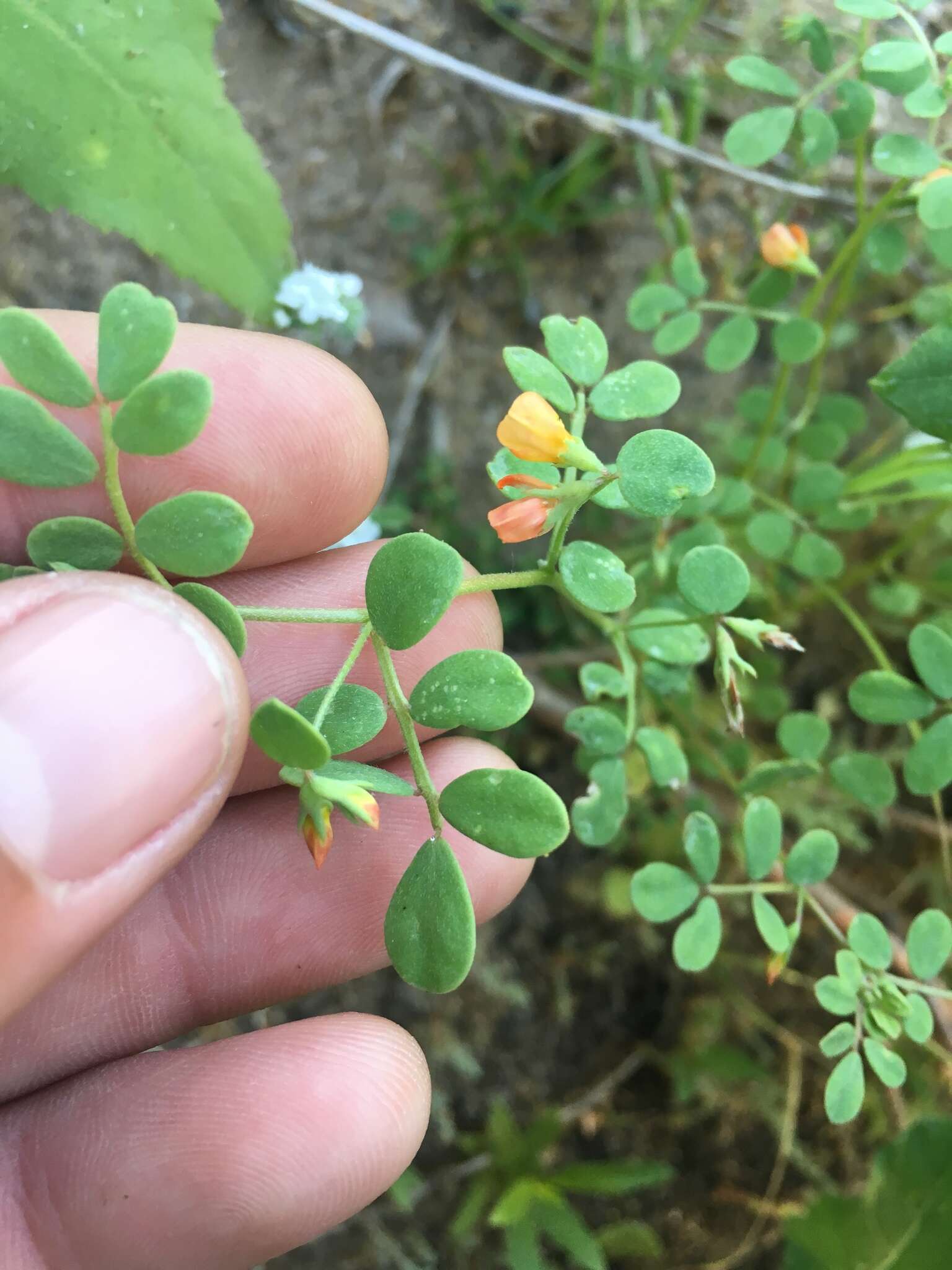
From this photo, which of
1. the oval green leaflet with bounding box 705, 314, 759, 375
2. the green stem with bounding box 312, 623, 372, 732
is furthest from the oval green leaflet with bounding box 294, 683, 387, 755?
the oval green leaflet with bounding box 705, 314, 759, 375

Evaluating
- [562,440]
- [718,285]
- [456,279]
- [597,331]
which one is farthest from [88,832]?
[718,285]

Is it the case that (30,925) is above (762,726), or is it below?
above

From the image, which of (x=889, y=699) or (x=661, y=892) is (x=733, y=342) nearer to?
(x=889, y=699)

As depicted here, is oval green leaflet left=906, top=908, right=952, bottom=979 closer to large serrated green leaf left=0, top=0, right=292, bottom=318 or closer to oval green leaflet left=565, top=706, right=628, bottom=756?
oval green leaflet left=565, top=706, right=628, bottom=756

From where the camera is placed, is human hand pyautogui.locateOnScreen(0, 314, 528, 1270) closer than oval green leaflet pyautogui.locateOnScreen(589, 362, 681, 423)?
No

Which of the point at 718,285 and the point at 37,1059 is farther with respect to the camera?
the point at 718,285

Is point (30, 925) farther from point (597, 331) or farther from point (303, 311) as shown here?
point (303, 311)

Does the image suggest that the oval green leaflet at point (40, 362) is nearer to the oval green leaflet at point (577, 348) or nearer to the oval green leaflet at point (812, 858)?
the oval green leaflet at point (577, 348)

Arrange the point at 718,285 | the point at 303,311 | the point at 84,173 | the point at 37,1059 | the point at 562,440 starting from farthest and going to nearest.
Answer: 1. the point at 718,285
2. the point at 303,311
3. the point at 37,1059
4. the point at 84,173
5. the point at 562,440
